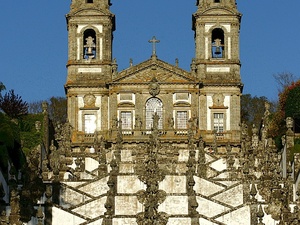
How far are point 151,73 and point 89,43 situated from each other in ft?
15.4

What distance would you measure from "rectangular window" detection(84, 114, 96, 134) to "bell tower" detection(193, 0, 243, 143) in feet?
23.0

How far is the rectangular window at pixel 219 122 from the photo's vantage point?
75.6 m

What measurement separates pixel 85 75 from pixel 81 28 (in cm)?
318

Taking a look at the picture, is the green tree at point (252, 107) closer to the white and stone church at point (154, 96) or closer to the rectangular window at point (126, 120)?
the white and stone church at point (154, 96)

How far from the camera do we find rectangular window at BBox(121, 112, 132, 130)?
75938 millimetres

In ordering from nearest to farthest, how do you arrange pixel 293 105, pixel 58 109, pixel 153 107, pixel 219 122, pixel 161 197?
pixel 161 197
pixel 293 105
pixel 219 122
pixel 153 107
pixel 58 109

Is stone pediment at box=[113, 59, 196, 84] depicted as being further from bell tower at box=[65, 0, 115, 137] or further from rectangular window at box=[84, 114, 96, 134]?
rectangular window at box=[84, 114, 96, 134]

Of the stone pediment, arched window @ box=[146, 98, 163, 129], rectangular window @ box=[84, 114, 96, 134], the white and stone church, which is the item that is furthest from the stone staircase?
the stone pediment

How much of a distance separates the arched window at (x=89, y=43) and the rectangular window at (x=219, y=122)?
9160 mm

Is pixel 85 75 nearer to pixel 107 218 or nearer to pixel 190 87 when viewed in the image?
pixel 190 87

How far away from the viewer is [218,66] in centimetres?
7662

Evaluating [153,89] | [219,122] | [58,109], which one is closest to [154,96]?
[153,89]

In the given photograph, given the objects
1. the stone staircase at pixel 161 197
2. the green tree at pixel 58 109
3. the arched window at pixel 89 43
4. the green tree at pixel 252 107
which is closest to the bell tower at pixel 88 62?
the arched window at pixel 89 43

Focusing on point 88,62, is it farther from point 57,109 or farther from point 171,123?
point 57,109
